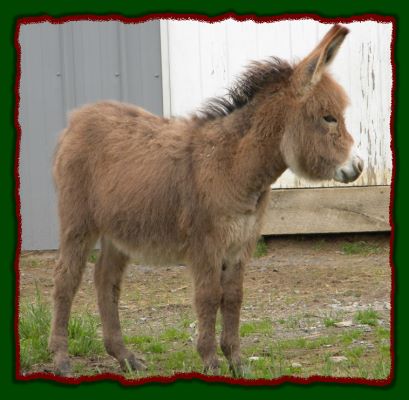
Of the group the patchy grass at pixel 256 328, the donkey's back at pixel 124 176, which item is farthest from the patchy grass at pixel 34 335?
the patchy grass at pixel 256 328

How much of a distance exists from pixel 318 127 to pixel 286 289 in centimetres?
329

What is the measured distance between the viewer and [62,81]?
1002 centimetres

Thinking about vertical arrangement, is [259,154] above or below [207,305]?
above

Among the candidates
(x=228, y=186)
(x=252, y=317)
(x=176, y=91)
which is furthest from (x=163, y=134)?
(x=176, y=91)

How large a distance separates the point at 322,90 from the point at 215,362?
1955mm

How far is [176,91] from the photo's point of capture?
9.96 meters

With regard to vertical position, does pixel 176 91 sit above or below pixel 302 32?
below

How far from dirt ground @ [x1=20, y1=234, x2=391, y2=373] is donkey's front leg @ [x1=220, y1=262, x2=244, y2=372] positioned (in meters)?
0.47

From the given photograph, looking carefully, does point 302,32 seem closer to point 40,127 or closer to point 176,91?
point 176,91

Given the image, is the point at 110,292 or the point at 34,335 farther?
the point at 34,335

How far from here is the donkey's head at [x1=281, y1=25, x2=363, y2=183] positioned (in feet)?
18.5

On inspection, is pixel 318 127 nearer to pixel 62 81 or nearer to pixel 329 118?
pixel 329 118

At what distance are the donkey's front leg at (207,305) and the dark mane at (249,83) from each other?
1.13 meters

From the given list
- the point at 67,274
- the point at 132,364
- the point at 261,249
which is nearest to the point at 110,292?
the point at 67,274
